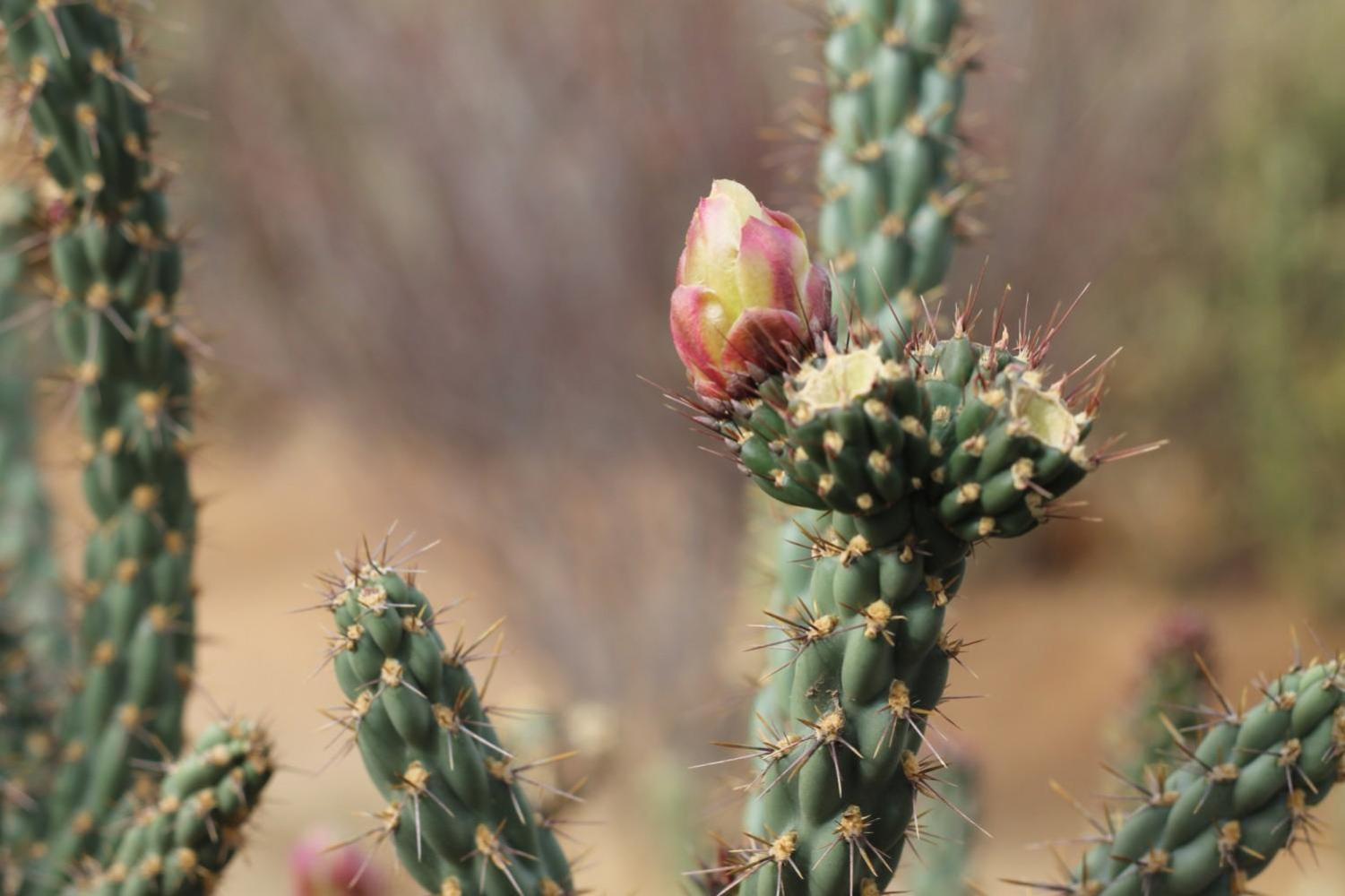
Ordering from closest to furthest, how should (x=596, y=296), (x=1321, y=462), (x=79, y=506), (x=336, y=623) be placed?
(x=336, y=623), (x=596, y=296), (x=1321, y=462), (x=79, y=506)

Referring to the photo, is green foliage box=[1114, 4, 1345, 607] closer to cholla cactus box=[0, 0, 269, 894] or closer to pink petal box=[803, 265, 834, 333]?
cholla cactus box=[0, 0, 269, 894]

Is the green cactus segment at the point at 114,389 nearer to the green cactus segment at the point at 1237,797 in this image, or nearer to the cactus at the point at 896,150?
the cactus at the point at 896,150

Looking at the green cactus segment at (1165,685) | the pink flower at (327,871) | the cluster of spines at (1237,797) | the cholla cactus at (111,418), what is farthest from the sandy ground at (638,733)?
the cluster of spines at (1237,797)

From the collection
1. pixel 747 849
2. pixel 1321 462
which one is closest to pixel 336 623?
pixel 747 849

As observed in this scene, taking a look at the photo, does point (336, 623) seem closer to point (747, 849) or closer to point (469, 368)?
point (747, 849)

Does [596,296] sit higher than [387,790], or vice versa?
[596,296]

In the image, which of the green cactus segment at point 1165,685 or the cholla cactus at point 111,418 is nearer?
the cholla cactus at point 111,418

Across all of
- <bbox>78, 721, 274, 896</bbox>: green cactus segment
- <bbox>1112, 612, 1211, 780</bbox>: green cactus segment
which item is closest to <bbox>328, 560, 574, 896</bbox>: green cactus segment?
<bbox>78, 721, 274, 896</bbox>: green cactus segment
